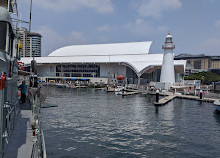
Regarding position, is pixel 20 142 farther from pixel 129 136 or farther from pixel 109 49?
pixel 109 49

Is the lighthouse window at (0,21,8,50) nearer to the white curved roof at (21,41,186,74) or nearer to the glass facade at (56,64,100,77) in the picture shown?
the white curved roof at (21,41,186,74)

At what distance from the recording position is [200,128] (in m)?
21.6

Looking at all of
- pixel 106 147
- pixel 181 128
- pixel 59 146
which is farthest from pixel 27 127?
pixel 181 128

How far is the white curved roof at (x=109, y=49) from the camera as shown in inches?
4062

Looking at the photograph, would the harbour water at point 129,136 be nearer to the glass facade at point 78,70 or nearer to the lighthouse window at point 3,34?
the lighthouse window at point 3,34

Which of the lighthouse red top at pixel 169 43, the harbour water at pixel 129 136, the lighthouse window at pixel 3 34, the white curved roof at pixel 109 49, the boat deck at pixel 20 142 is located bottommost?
the harbour water at pixel 129 136

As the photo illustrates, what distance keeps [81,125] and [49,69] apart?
309 ft

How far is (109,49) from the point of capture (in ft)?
365

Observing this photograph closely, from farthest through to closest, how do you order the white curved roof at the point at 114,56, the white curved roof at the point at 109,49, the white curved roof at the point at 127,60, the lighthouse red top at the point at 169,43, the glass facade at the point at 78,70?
the white curved roof at the point at 109,49 → the glass facade at the point at 78,70 → the white curved roof at the point at 114,56 → the white curved roof at the point at 127,60 → the lighthouse red top at the point at 169,43

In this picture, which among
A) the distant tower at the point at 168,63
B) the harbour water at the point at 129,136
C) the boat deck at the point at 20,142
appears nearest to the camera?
the boat deck at the point at 20,142

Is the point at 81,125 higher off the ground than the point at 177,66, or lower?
lower

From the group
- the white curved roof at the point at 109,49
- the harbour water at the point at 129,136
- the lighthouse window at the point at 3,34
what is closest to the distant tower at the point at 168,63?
the harbour water at the point at 129,136

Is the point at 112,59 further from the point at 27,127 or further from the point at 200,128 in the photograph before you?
the point at 27,127

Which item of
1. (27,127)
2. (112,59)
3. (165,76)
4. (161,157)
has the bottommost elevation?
(161,157)
